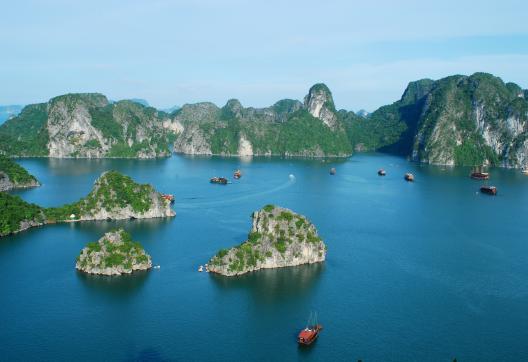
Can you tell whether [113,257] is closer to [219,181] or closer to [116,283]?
[116,283]

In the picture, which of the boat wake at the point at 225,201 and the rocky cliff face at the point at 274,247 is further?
the boat wake at the point at 225,201

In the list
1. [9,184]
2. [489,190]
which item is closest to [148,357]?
[9,184]

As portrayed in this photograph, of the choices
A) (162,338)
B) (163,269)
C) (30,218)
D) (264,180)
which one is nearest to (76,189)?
A: (30,218)

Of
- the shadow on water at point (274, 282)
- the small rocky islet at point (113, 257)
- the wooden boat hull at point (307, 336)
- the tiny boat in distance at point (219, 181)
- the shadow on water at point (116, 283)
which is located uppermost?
the tiny boat in distance at point (219, 181)

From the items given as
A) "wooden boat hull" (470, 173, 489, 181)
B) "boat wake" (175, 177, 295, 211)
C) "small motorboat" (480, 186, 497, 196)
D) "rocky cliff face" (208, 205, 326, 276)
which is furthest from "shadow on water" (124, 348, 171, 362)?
"wooden boat hull" (470, 173, 489, 181)

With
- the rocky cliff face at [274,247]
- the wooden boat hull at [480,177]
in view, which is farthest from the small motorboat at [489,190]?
the rocky cliff face at [274,247]

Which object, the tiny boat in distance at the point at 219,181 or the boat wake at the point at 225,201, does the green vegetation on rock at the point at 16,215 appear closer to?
the boat wake at the point at 225,201

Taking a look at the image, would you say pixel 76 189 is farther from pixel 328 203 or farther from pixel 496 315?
pixel 496 315
